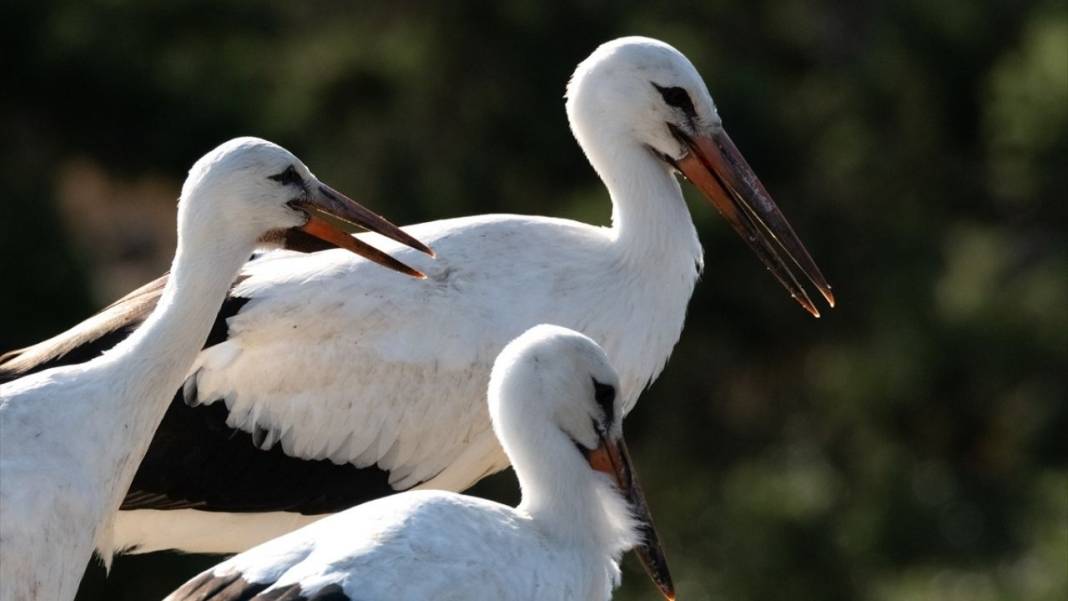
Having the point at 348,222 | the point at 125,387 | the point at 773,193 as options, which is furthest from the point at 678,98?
the point at 773,193

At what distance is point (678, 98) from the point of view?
310 inches

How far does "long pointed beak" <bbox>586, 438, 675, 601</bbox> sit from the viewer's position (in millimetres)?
6637

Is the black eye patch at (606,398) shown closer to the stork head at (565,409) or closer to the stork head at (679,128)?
the stork head at (565,409)

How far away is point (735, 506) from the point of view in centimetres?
1709

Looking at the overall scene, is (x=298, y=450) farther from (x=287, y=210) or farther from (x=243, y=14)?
(x=243, y=14)

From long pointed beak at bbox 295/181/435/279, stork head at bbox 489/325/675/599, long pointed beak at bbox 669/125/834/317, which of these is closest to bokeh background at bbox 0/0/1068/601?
long pointed beak at bbox 669/125/834/317

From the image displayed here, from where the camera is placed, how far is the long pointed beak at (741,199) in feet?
25.9

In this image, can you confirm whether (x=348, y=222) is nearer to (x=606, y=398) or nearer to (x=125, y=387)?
(x=125, y=387)

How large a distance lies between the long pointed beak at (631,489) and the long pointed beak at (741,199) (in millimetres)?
1382

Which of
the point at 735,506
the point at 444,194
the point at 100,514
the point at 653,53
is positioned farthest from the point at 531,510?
the point at 444,194

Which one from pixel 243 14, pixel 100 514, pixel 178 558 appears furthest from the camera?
pixel 243 14

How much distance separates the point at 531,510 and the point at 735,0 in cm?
1862

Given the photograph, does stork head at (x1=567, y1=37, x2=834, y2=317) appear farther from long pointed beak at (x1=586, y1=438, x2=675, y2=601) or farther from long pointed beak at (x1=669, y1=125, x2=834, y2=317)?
long pointed beak at (x1=586, y1=438, x2=675, y2=601)

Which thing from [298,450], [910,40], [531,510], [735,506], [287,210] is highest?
[287,210]
